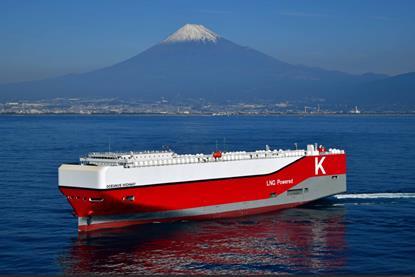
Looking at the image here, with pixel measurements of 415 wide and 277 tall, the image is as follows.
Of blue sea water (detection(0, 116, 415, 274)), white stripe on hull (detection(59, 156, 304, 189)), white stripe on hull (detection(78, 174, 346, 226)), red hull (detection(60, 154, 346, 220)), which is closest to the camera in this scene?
blue sea water (detection(0, 116, 415, 274))

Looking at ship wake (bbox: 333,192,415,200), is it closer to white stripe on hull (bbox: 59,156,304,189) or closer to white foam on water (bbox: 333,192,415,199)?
white foam on water (bbox: 333,192,415,199)

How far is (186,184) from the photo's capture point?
112ft

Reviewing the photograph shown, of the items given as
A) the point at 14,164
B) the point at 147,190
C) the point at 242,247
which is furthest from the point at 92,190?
the point at 14,164

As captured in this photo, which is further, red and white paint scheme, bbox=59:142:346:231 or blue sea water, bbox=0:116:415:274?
red and white paint scheme, bbox=59:142:346:231

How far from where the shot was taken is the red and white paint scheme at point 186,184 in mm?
31734

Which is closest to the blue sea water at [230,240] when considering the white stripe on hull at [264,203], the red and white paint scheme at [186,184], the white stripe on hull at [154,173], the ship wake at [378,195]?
the ship wake at [378,195]

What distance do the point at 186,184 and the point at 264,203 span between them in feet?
18.4

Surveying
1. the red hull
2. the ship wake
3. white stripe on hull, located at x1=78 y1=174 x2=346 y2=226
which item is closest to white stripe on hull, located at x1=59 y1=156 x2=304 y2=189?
the red hull

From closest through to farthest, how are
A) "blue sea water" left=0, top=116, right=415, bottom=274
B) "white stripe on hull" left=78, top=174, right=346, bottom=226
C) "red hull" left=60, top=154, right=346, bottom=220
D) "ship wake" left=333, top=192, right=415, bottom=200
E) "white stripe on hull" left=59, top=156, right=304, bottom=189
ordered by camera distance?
"blue sea water" left=0, top=116, right=415, bottom=274
"white stripe on hull" left=59, top=156, right=304, bottom=189
"red hull" left=60, top=154, right=346, bottom=220
"white stripe on hull" left=78, top=174, right=346, bottom=226
"ship wake" left=333, top=192, right=415, bottom=200

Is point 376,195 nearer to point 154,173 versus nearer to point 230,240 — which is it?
point 230,240

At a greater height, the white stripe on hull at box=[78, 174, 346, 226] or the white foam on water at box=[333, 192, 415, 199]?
the white stripe on hull at box=[78, 174, 346, 226]

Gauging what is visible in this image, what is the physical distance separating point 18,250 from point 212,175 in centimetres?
1174

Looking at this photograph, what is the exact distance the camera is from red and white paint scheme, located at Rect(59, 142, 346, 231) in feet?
104

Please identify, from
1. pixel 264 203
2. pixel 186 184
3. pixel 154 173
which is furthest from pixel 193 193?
pixel 264 203
